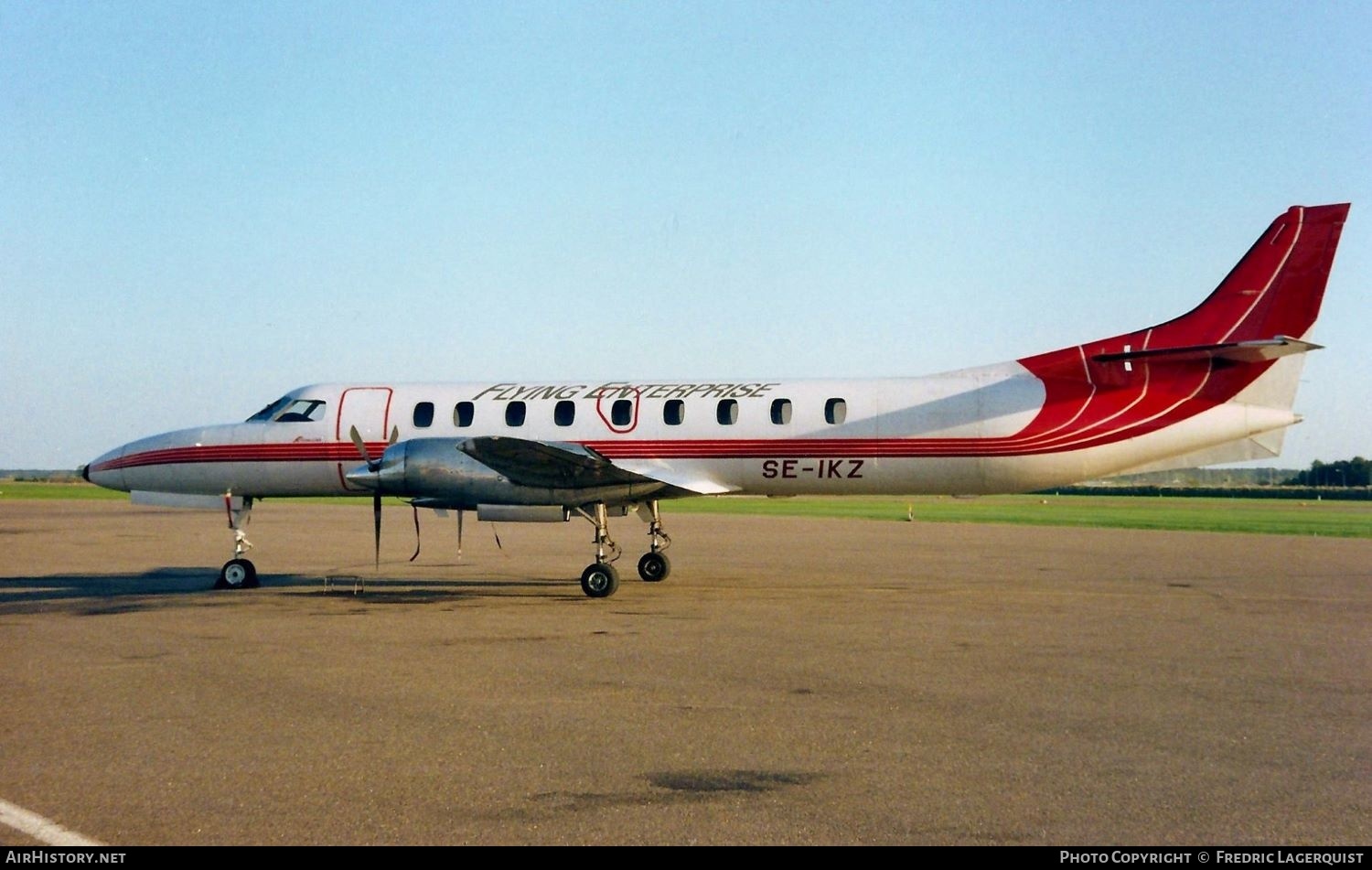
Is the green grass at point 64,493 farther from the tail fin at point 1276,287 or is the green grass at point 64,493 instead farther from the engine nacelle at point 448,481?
the tail fin at point 1276,287

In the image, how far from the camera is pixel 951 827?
5832 millimetres

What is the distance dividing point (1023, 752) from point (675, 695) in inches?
121

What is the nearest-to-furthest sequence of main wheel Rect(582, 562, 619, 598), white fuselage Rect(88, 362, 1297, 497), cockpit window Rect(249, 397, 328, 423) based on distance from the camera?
1. main wheel Rect(582, 562, 619, 598)
2. white fuselage Rect(88, 362, 1297, 497)
3. cockpit window Rect(249, 397, 328, 423)

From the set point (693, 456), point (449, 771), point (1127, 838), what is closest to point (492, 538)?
point (693, 456)

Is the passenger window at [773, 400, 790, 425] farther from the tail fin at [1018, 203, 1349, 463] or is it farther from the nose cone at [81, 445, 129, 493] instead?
the nose cone at [81, 445, 129, 493]

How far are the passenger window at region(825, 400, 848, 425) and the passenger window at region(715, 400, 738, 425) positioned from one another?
151 cm

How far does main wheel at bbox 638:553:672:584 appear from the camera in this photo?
19.8 metres

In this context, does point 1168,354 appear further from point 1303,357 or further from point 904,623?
point 904,623

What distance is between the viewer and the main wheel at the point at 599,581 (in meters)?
17.0

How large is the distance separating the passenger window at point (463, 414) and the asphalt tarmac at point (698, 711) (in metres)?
2.81

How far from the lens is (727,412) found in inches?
744

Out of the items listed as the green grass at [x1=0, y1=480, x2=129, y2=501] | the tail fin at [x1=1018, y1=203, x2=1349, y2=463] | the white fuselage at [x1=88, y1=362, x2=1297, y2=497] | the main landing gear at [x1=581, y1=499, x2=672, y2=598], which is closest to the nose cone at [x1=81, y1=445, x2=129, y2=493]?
the white fuselage at [x1=88, y1=362, x2=1297, y2=497]

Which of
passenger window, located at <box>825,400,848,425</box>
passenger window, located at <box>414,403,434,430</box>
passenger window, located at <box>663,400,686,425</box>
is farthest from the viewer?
passenger window, located at <box>414,403,434,430</box>

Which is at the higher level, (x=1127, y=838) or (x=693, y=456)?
(x=693, y=456)
